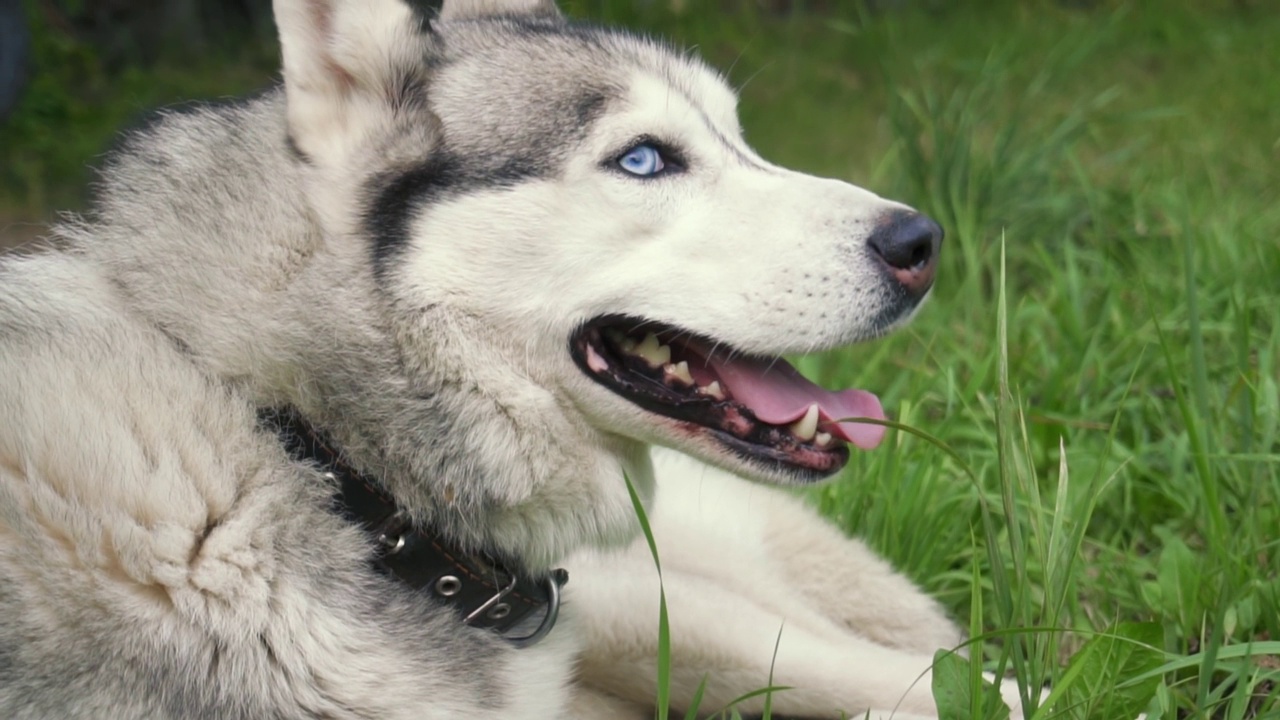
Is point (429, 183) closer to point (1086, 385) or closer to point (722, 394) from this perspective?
point (722, 394)

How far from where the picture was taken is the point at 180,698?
6.18 feet

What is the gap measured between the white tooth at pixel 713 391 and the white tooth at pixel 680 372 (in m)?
0.03

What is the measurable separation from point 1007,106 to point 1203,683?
488 cm

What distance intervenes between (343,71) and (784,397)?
997mm

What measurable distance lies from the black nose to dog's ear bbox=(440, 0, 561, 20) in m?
0.97

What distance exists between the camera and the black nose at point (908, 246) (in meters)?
2.19

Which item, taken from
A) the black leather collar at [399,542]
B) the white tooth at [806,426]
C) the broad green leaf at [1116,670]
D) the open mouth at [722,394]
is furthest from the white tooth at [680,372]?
the broad green leaf at [1116,670]

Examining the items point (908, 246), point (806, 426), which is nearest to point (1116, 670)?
point (806, 426)

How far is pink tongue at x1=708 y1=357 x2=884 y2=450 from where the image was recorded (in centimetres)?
226

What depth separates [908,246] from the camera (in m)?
2.20

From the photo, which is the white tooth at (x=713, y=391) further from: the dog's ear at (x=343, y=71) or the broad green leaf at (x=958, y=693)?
the dog's ear at (x=343, y=71)

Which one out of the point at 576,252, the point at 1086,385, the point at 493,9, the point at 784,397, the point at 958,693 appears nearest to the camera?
the point at 958,693

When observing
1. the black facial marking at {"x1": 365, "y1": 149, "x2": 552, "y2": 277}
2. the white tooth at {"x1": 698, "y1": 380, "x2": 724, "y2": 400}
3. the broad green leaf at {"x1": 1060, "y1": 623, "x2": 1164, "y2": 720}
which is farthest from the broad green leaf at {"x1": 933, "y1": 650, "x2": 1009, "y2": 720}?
the black facial marking at {"x1": 365, "y1": 149, "x2": 552, "y2": 277}

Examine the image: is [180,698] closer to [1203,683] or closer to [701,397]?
[701,397]
